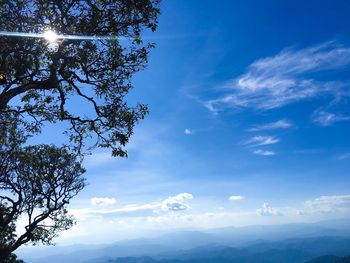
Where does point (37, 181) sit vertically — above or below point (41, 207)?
above

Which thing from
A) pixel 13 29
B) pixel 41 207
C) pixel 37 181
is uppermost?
pixel 13 29

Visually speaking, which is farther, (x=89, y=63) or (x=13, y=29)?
(x=89, y=63)

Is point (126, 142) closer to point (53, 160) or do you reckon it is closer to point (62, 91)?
point (62, 91)

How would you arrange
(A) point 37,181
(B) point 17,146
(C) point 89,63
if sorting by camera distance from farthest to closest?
(A) point 37,181, (B) point 17,146, (C) point 89,63

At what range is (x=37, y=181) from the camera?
111ft

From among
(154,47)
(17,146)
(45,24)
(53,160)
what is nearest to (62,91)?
(45,24)

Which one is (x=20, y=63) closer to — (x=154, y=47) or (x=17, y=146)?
(x=154, y=47)

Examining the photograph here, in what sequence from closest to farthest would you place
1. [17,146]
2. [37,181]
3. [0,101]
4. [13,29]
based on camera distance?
[0,101], [13,29], [17,146], [37,181]

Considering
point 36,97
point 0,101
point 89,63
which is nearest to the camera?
point 0,101

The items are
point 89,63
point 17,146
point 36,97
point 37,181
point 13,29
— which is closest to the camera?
point 13,29

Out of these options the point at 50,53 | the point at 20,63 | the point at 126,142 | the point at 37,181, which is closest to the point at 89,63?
the point at 50,53

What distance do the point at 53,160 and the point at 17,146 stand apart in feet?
12.9

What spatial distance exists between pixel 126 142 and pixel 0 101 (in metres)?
5.60

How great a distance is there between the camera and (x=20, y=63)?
15102 millimetres
